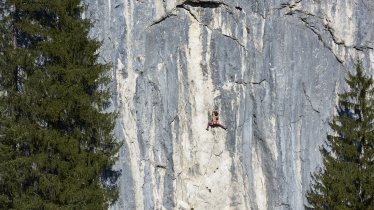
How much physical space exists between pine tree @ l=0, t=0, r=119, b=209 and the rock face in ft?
9.15

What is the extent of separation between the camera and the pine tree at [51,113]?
18750mm

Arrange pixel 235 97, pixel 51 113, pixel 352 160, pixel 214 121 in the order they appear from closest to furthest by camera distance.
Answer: pixel 51 113, pixel 352 160, pixel 214 121, pixel 235 97

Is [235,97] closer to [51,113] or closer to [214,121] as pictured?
[214,121]

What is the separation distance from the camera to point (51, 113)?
18750 millimetres

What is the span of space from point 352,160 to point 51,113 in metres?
9.01

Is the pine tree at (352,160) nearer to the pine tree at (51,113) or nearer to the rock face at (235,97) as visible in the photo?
the rock face at (235,97)

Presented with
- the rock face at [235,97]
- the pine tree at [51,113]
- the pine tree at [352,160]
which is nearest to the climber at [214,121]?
the rock face at [235,97]

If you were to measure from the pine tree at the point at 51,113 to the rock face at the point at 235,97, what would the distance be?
2.79m

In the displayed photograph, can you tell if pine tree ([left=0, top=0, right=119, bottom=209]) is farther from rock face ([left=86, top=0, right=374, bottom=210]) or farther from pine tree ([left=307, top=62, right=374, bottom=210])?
pine tree ([left=307, top=62, right=374, bottom=210])

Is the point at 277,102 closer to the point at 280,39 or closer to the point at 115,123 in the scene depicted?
the point at 280,39

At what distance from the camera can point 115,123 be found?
68.6 feet

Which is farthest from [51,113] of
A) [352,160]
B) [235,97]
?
[352,160]

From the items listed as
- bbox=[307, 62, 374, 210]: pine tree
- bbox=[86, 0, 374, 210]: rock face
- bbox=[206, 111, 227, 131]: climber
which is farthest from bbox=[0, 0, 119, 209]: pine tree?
bbox=[307, 62, 374, 210]: pine tree

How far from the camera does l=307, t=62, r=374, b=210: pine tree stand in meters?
21.0
